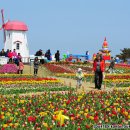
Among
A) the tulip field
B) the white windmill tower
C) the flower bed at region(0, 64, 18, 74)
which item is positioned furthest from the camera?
the white windmill tower

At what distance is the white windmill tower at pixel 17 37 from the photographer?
→ 55.6 m

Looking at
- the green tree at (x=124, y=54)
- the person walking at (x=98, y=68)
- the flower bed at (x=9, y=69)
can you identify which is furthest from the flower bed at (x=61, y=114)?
the green tree at (x=124, y=54)

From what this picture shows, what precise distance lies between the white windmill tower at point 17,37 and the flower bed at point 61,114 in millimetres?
41901

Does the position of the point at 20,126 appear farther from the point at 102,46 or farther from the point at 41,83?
the point at 102,46

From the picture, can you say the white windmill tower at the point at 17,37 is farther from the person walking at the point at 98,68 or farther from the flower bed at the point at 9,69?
the person walking at the point at 98,68

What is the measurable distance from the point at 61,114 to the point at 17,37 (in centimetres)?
5048

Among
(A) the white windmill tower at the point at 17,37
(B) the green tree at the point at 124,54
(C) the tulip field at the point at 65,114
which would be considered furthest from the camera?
(B) the green tree at the point at 124,54

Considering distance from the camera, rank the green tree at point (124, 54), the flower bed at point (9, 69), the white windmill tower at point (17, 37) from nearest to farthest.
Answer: the flower bed at point (9, 69)
the white windmill tower at point (17, 37)
the green tree at point (124, 54)

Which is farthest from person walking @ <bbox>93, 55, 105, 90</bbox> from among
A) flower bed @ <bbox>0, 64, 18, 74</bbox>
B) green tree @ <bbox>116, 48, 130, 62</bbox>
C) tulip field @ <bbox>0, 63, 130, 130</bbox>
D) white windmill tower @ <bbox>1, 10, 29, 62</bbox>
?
green tree @ <bbox>116, 48, 130, 62</bbox>

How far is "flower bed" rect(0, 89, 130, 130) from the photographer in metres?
8.05

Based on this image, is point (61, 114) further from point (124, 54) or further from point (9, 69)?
point (124, 54)

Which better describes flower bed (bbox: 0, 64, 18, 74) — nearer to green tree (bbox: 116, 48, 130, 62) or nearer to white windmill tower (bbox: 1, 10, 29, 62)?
white windmill tower (bbox: 1, 10, 29, 62)

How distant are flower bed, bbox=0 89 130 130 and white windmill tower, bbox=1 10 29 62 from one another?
41.9 meters

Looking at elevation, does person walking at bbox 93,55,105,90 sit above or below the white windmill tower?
below
